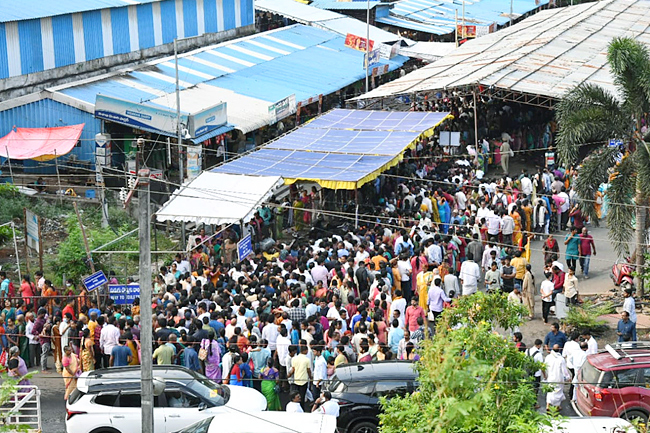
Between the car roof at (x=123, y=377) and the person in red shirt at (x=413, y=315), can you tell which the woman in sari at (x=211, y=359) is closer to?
the car roof at (x=123, y=377)

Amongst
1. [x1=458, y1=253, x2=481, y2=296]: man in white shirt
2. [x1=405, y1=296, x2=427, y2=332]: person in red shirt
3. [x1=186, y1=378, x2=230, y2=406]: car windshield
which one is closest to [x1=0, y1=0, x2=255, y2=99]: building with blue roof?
[x1=458, y1=253, x2=481, y2=296]: man in white shirt

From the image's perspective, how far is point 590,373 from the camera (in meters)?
13.9

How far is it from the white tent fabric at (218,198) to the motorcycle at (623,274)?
23.1 feet

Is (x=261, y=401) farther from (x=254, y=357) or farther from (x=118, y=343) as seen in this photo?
(x=118, y=343)

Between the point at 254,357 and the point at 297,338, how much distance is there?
0.98 m

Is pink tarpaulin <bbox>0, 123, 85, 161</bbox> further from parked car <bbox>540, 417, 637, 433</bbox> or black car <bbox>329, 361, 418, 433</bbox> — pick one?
parked car <bbox>540, 417, 637, 433</bbox>

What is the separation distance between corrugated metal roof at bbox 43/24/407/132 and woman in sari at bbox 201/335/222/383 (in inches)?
524

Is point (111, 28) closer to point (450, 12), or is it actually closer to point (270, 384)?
point (450, 12)

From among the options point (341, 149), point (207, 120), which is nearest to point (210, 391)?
point (341, 149)

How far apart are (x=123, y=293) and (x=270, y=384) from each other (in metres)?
3.86

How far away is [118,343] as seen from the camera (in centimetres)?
1570

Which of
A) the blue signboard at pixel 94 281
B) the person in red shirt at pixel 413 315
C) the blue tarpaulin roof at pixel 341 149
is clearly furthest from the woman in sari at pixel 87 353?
the blue tarpaulin roof at pixel 341 149

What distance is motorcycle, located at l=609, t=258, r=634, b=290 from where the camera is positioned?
758 inches

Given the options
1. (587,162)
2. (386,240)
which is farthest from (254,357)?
(587,162)
